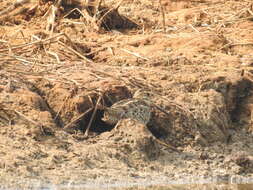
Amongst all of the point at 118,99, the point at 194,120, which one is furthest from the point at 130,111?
the point at 194,120

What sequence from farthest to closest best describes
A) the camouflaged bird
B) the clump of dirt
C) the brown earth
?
the clump of dirt
the camouflaged bird
the brown earth

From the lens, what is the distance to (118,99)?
20.1 ft

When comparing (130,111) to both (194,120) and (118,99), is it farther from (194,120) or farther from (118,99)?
(194,120)

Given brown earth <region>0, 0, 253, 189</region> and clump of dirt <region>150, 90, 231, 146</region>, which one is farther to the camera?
clump of dirt <region>150, 90, 231, 146</region>

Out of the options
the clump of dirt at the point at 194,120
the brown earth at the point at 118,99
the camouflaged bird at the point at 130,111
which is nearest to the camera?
the brown earth at the point at 118,99

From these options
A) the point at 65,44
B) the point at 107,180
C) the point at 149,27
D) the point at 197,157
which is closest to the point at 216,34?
the point at 149,27

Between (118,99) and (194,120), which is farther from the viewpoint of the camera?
(194,120)

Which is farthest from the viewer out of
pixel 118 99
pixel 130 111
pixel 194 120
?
pixel 194 120

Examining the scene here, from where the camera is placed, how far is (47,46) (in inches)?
278

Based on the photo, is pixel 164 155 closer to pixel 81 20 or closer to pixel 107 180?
pixel 107 180

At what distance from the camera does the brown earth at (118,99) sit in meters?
5.50

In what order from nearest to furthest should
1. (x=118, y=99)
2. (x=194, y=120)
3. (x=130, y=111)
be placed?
(x=130, y=111) < (x=118, y=99) < (x=194, y=120)

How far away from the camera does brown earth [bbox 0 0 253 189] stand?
5.50 meters

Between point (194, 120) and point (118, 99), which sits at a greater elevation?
point (118, 99)
